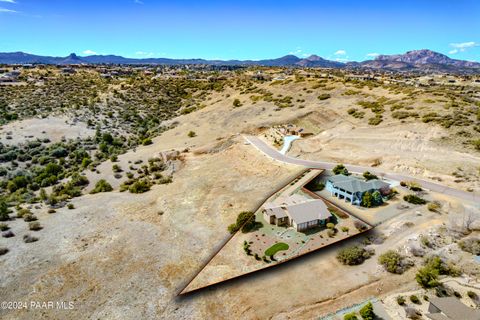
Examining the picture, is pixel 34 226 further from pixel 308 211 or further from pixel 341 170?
pixel 341 170

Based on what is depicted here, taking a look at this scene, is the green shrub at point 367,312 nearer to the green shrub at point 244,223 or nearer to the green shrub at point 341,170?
the green shrub at point 244,223

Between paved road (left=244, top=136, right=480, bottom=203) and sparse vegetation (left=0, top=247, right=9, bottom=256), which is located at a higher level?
paved road (left=244, top=136, right=480, bottom=203)

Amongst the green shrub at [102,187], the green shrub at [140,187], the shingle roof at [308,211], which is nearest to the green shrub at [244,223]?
the shingle roof at [308,211]

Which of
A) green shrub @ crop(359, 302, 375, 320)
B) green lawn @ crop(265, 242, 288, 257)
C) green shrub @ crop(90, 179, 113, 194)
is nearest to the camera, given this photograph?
green shrub @ crop(359, 302, 375, 320)

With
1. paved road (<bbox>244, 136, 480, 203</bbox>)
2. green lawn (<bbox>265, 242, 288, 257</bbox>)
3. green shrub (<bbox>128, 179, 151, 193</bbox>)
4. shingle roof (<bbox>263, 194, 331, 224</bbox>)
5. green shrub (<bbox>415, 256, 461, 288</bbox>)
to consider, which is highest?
paved road (<bbox>244, 136, 480, 203</bbox>)

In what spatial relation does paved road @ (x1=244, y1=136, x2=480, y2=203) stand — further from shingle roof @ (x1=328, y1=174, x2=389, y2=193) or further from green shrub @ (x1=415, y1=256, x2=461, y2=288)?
green shrub @ (x1=415, y1=256, x2=461, y2=288)

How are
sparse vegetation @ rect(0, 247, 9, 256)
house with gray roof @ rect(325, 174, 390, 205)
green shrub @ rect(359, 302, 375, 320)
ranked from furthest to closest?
house with gray roof @ rect(325, 174, 390, 205) < sparse vegetation @ rect(0, 247, 9, 256) < green shrub @ rect(359, 302, 375, 320)

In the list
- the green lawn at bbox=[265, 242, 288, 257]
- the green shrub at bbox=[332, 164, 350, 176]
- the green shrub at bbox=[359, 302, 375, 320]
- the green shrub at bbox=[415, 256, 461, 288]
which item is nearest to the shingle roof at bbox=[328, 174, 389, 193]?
the green shrub at bbox=[332, 164, 350, 176]
